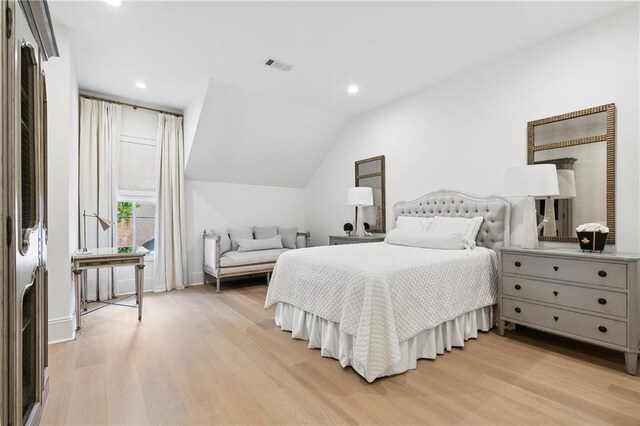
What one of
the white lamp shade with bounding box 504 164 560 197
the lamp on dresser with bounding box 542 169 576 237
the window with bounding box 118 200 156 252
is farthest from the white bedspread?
the window with bounding box 118 200 156 252

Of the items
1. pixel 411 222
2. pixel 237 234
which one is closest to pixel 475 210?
pixel 411 222

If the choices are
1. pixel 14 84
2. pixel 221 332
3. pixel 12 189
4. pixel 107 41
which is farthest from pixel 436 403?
pixel 107 41

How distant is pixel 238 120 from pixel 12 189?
12.6ft

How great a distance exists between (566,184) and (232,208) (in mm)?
4567

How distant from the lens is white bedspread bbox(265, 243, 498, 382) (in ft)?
6.72

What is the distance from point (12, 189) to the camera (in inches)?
35.9

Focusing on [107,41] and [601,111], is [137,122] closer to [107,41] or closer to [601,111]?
[107,41]

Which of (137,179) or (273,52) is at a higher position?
(273,52)

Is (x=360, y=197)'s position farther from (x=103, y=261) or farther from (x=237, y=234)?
(x=103, y=261)

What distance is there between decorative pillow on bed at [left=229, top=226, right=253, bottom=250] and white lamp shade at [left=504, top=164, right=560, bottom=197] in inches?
152

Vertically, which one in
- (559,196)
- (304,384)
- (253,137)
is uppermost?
(253,137)

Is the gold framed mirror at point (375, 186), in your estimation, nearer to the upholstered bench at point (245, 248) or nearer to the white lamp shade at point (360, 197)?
the white lamp shade at point (360, 197)

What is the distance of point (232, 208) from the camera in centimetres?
548

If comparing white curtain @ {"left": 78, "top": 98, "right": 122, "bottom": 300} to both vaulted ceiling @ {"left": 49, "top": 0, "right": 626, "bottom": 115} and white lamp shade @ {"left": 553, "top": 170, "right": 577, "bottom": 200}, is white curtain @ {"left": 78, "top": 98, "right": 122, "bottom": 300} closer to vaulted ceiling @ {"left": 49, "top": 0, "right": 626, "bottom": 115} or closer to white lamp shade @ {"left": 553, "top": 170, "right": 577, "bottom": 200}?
vaulted ceiling @ {"left": 49, "top": 0, "right": 626, "bottom": 115}
